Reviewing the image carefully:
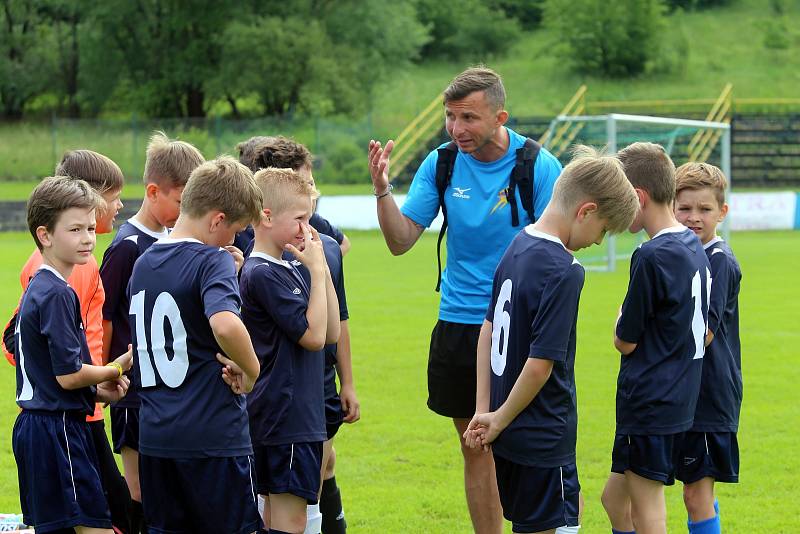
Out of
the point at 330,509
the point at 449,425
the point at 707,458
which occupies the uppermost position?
the point at 707,458

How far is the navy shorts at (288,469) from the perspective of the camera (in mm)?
4199

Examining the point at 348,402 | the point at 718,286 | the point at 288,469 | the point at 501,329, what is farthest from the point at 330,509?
the point at 718,286

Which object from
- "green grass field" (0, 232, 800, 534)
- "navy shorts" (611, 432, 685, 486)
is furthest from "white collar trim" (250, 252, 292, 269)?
"green grass field" (0, 232, 800, 534)

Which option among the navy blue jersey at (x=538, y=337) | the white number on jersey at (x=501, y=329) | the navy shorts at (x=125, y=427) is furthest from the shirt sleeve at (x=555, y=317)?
the navy shorts at (x=125, y=427)

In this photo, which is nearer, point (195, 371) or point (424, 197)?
point (195, 371)

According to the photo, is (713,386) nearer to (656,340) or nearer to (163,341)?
(656,340)

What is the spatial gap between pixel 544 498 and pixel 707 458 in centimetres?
108

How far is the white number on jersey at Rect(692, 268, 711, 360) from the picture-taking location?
4.25 m

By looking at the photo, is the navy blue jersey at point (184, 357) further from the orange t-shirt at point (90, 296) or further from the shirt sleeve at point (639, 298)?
the shirt sleeve at point (639, 298)

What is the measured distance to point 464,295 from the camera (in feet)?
17.0

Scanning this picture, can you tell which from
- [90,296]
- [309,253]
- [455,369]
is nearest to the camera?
[309,253]

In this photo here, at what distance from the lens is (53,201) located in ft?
13.7

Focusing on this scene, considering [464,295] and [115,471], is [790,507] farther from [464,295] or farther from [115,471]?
[115,471]

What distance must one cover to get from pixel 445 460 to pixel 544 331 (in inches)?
136
